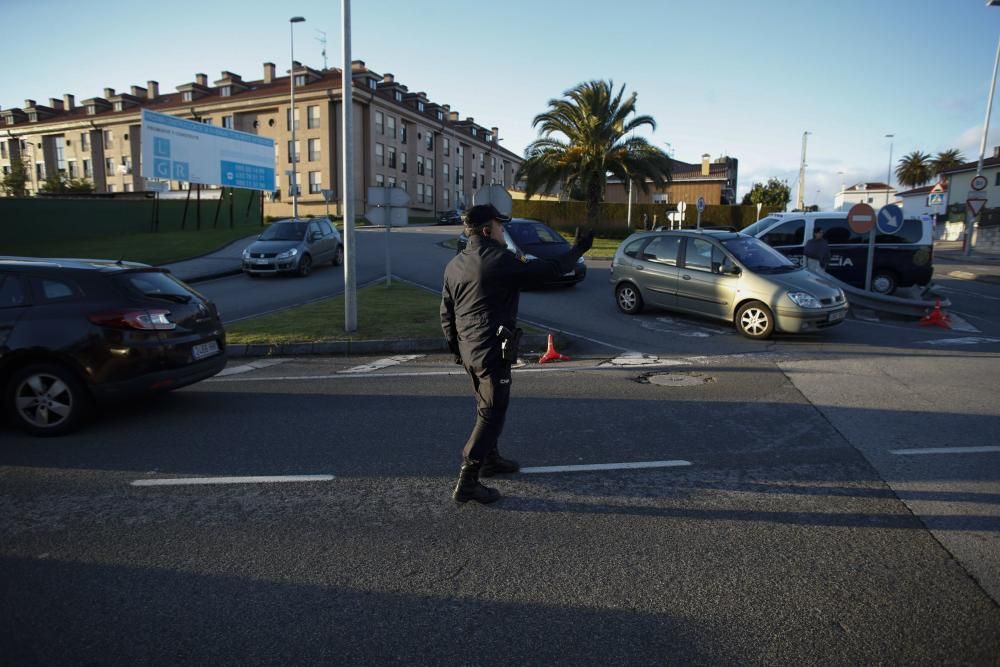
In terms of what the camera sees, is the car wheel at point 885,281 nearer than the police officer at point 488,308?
No

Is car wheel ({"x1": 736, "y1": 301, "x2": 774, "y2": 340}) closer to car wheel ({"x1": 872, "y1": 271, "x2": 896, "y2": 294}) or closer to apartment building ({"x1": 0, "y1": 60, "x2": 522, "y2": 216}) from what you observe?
car wheel ({"x1": 872, "y1": 271, "x2": 896, "y2": 294})

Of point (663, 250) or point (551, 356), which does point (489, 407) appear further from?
point (663, 250)

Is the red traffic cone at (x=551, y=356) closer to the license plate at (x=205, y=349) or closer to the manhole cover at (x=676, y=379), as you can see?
the manhole cover at (x=676, y=379)

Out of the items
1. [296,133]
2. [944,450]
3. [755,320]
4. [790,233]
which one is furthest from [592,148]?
[296,133]

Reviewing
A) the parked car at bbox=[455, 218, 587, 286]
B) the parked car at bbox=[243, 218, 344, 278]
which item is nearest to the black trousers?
the parked car at bbox=[455, 218, 587, 286]

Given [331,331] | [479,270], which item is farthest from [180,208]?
[479,270]

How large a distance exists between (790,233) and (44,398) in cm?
1512

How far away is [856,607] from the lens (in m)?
2.98

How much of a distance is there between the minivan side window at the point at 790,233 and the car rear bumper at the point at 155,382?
13.5 metres

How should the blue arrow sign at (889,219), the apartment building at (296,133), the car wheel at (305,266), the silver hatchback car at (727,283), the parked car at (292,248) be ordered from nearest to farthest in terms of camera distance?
the silver hatchback car at (727,283)
the blue arrow sign at (889,219)
the parked car at (292,248)
the car wheel at (305,266)
the apartment building at (296,133)

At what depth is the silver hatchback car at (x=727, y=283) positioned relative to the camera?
32.9 feet

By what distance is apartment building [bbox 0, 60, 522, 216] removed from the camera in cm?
5469

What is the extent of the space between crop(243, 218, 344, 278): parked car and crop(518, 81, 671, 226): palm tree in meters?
13.6

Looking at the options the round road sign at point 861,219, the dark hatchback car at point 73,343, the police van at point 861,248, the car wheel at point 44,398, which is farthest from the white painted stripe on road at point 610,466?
the police van at point 861,248
